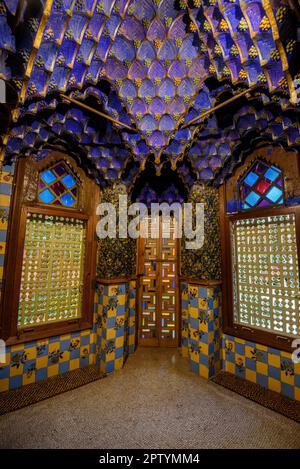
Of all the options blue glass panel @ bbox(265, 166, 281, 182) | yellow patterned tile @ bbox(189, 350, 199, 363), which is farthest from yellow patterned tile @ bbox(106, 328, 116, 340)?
blue glass panel @ bbox(265, 166, 281, 182)

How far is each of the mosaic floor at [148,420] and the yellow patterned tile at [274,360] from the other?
1.80 feet

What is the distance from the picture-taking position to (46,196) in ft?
11.5

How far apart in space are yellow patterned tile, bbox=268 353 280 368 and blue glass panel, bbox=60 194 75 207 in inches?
144

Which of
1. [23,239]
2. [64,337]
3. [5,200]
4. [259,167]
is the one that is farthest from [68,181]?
[259,167]

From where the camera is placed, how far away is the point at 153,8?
2521 mm

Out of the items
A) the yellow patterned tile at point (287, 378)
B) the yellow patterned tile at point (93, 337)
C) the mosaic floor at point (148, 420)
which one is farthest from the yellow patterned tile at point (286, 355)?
the yellow patterned tile at point (93, 337)

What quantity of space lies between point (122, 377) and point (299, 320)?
8.51ft

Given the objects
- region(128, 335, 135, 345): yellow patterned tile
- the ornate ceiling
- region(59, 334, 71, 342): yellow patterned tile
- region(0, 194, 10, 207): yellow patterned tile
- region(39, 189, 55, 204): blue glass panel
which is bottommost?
region(128, 335, 135, 345): yellow patterned tile

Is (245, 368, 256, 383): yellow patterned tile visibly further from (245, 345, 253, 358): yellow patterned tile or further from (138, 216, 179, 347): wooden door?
(138, 216, 179, 347): wooden door

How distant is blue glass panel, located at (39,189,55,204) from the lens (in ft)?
11.4

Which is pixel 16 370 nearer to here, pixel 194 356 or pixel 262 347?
pixel 194 356

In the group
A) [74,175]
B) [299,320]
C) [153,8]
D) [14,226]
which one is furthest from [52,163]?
[299,320]

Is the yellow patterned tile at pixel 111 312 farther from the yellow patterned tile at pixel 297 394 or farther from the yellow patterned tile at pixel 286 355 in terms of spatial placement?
the yellow patterned tile at pixel 297 394
